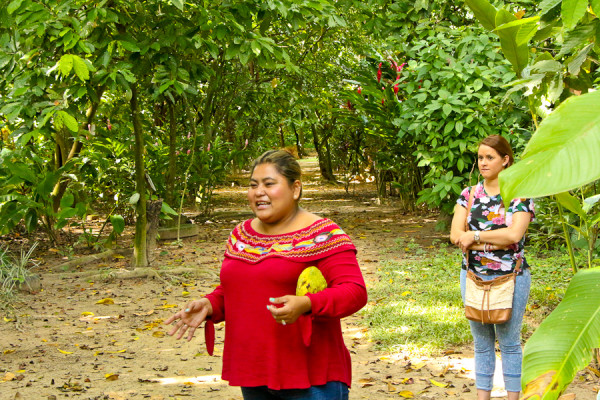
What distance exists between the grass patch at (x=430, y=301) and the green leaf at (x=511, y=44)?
318 cm

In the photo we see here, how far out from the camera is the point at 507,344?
387cm

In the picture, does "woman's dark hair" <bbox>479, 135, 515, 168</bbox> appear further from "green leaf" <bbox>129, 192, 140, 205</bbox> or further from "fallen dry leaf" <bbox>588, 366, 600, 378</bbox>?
"green leaf" <bbox>129, 192, 140, 205</bbox>

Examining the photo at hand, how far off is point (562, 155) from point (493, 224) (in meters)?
3.07

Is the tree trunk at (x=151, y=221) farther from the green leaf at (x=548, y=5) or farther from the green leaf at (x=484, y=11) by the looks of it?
the green leaf at (x=548, y=5)

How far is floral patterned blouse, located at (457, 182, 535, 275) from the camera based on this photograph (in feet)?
12.6

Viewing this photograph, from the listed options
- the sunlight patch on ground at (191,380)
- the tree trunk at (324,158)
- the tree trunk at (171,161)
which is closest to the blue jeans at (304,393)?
the sunlight patch on ground at (191,380)

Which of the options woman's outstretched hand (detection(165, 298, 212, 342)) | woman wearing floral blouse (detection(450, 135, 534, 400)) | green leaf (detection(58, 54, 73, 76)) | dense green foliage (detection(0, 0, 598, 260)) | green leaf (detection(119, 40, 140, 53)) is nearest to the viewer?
woman's outstretched hand (detection(165, 298, 212, 342))

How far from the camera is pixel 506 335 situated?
152 inches

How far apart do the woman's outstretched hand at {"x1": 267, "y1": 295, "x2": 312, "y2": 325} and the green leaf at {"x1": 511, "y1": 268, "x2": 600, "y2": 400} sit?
119 cm

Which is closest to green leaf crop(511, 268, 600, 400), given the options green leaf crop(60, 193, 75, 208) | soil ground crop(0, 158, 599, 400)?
soil ground crop(0, 158, 599, 400)

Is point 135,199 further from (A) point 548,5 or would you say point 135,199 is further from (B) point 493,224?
(A) point 548,5

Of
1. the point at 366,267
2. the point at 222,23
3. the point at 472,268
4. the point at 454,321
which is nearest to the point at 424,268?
the point at 366,267

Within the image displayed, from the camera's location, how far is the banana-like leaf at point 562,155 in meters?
0.89

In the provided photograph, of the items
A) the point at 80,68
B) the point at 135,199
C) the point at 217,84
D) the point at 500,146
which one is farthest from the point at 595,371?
the point at 217,84
